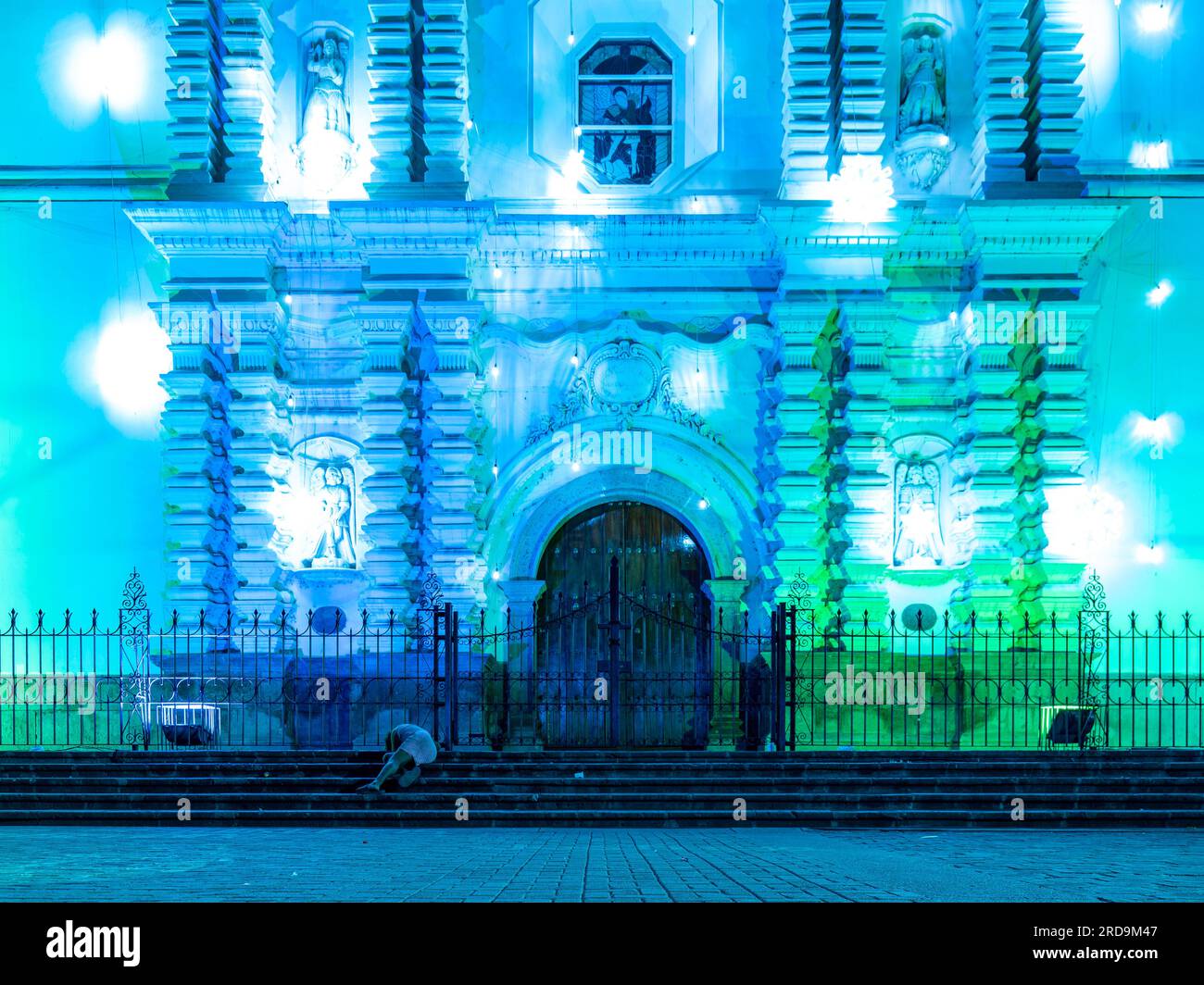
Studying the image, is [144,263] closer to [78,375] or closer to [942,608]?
[78,375]

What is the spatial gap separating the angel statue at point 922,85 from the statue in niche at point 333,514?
9.78 m

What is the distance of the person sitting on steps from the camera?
11641mm

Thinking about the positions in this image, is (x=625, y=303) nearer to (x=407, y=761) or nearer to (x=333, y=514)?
(x=333, y=514)

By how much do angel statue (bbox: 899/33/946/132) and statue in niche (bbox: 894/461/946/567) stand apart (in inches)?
199

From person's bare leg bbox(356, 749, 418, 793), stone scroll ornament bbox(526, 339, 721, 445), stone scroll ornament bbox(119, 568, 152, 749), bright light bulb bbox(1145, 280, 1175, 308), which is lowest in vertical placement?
person's bare leg bbox(356, 749, 418, 793)

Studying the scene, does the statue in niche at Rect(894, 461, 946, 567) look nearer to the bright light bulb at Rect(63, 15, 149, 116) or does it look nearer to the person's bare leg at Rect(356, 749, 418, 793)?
the person's bare leg at Rect(356, 749, 418, 793)

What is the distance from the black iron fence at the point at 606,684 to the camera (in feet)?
51.5

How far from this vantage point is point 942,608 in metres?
17.0

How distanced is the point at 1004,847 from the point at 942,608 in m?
8.13

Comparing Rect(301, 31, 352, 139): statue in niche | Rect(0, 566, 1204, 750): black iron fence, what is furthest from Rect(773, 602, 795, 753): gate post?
Rect(301, 31, 352, 139): statue in niche

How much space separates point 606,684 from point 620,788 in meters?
4.84

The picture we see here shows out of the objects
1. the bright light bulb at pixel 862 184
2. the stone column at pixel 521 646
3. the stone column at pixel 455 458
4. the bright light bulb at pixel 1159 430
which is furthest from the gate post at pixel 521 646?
the bright light bulb at pixel 1159 430

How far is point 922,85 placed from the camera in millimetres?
17453

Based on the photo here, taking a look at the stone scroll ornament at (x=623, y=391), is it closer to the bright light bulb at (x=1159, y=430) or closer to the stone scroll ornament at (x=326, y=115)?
the stone scroll ornament at (x=326, y=115)
